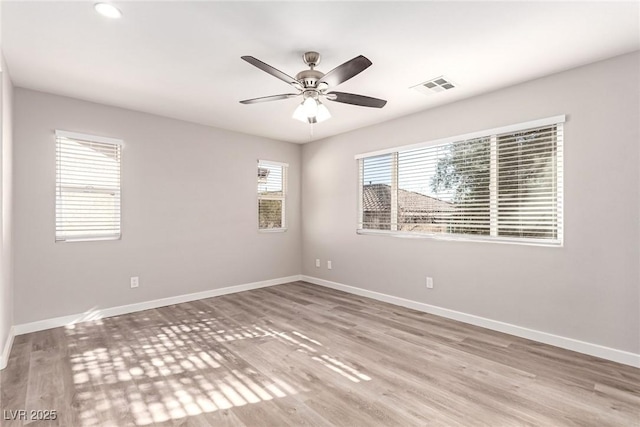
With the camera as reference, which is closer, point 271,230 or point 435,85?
point 435,85

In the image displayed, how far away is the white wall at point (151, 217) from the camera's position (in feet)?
11.2

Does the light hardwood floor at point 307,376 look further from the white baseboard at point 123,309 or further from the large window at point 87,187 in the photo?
the large window at point 87,187

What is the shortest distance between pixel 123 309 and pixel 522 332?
4.58 m

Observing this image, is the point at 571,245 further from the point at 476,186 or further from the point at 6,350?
the point at 6,350

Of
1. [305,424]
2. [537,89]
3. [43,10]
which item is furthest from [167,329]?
[537,89]

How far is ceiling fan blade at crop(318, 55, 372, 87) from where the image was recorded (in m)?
2.15

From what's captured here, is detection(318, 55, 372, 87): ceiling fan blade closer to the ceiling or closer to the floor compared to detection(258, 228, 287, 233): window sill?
closer to the ceiling

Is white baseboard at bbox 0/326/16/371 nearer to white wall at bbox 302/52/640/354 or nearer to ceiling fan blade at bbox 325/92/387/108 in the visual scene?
ceiling fan blade at bbox 325/92/387/108

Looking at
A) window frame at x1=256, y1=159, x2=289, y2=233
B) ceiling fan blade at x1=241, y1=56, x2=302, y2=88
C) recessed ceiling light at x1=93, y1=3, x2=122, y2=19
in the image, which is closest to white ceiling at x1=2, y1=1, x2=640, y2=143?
recessed ceiling light at x1=93, y1=3, x2=122, y2=19

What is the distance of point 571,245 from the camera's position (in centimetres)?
295

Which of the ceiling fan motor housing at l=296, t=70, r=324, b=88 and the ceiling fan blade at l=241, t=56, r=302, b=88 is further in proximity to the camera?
the ceiling fan motor housing at l=296, t=70, r=324, b=88

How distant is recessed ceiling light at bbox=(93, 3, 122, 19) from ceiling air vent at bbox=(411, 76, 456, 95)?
2625mm

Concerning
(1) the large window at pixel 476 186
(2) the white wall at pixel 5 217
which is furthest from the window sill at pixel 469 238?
(2) the white wall at pixel 5 217

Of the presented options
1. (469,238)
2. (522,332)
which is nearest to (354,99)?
(469,238)
